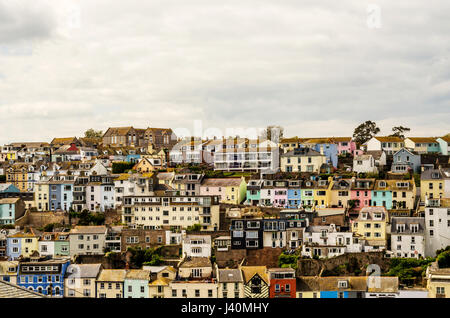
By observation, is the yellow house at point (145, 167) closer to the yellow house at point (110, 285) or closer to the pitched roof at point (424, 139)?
the yellow house at point (110, 285)

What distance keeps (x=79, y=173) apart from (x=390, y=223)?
1652 cm

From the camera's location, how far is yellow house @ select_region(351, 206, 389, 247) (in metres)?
22.5

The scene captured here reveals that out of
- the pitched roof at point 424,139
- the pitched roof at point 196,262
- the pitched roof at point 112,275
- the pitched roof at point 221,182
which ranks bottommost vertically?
the pitched roof at point 112,275

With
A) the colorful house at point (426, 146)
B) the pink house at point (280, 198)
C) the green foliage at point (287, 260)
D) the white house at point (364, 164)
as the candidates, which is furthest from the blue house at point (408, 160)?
the green foliage at point (287, 260)

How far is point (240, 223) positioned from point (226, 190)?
4876 millimetres

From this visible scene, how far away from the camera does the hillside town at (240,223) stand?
19906 mm

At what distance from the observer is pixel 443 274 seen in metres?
17.9

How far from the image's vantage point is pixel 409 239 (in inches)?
846

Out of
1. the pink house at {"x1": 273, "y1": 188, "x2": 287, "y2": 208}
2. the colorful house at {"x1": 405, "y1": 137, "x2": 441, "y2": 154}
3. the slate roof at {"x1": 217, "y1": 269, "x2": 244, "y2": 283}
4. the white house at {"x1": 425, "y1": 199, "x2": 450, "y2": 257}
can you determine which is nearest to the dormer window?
the slate roof at {"x1": 217, "y1": 269, "x2": 244, "y2": 283}

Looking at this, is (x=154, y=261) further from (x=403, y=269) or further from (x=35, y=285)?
(x=403, y=269)

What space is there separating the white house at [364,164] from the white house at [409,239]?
7.70 m

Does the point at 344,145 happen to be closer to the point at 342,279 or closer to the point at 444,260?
the point at 444,260

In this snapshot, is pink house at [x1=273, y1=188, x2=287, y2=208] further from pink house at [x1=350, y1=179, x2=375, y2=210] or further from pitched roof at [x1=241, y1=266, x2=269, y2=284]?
pitched roof at [x1=241, y1=266, x2=269, y2=284]
